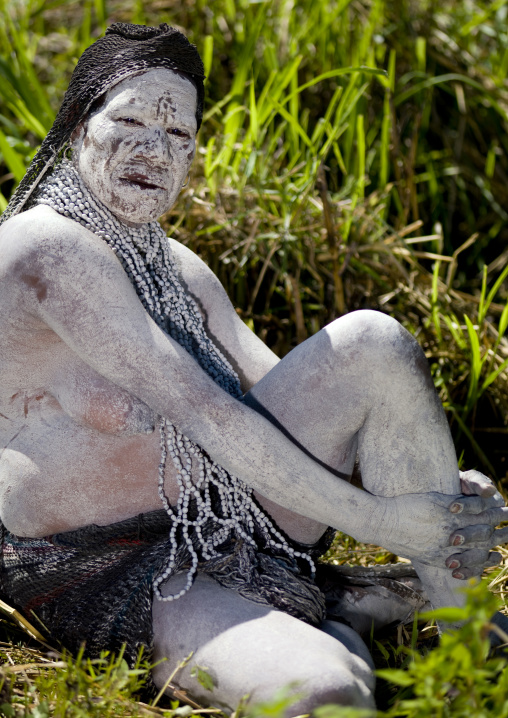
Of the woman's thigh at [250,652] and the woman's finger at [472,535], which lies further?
the woman's finger at [472,535]

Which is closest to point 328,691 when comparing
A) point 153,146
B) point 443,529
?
point 443,529

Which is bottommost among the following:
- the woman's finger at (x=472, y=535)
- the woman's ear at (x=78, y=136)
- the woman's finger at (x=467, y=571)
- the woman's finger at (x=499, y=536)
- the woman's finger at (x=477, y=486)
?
the woman's finger at (x=467, y=571)

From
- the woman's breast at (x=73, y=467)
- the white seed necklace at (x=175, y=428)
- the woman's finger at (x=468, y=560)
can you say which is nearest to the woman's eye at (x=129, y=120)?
the white seed necklace at (x=175, y=428)

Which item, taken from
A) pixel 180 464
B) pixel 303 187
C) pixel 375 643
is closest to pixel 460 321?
pixel 303 187

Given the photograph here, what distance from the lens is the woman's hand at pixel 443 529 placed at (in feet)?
4.43

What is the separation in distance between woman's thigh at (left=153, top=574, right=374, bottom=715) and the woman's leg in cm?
25

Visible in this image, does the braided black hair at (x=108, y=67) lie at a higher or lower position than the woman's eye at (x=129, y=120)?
higher

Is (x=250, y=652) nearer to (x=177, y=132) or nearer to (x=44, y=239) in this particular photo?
(x=44, y=239)

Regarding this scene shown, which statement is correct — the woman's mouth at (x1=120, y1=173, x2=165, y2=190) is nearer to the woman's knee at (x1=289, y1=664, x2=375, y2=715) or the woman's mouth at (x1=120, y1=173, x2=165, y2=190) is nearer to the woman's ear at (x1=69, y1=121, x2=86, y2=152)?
the woman's ear at (x1=69, y1=121, x2=86, y2=152)

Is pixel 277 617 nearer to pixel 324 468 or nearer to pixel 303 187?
pixel 324 468

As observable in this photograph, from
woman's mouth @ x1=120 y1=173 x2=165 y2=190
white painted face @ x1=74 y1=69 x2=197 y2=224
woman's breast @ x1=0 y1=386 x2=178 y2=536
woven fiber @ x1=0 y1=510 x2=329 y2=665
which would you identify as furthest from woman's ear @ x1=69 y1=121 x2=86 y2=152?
woven fiber @ x1=0 y1=510 x2=329 y2=665

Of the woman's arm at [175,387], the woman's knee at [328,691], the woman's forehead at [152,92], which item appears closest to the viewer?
the woman's knee at [328,691]

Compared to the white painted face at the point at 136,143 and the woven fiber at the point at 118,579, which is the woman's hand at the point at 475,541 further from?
the white painted face at the point at 136,143

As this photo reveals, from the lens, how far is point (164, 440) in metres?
1.42
